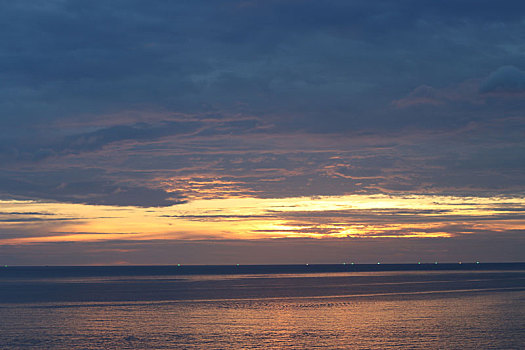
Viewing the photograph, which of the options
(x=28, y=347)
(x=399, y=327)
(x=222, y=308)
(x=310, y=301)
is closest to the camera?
(x=28, y=347)

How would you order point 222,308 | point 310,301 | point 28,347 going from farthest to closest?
1. point 310,301
2. point 222,308
3. point 28,347

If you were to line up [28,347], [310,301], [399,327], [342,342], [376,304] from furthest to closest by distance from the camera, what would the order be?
[310,301], [376,304], [399,327], [342,342], [28,347]

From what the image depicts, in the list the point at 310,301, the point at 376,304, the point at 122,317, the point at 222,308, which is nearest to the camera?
the point at 122,317

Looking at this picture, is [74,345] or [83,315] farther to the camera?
[83,315]

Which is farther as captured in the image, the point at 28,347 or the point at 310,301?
the point at 310,301

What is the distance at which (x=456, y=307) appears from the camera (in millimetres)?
81250

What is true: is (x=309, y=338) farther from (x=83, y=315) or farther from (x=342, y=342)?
(x=83, y=315)

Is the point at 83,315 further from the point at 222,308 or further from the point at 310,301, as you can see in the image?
the point at 310,301

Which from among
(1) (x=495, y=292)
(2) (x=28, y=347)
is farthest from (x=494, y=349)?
(1) (x=495, y=292)

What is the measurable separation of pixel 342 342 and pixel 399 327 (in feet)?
36.3

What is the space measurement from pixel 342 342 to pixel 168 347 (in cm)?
1519

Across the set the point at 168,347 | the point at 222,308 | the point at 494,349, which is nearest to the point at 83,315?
the point at 222,308

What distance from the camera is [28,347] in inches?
1957

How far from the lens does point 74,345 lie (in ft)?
168
